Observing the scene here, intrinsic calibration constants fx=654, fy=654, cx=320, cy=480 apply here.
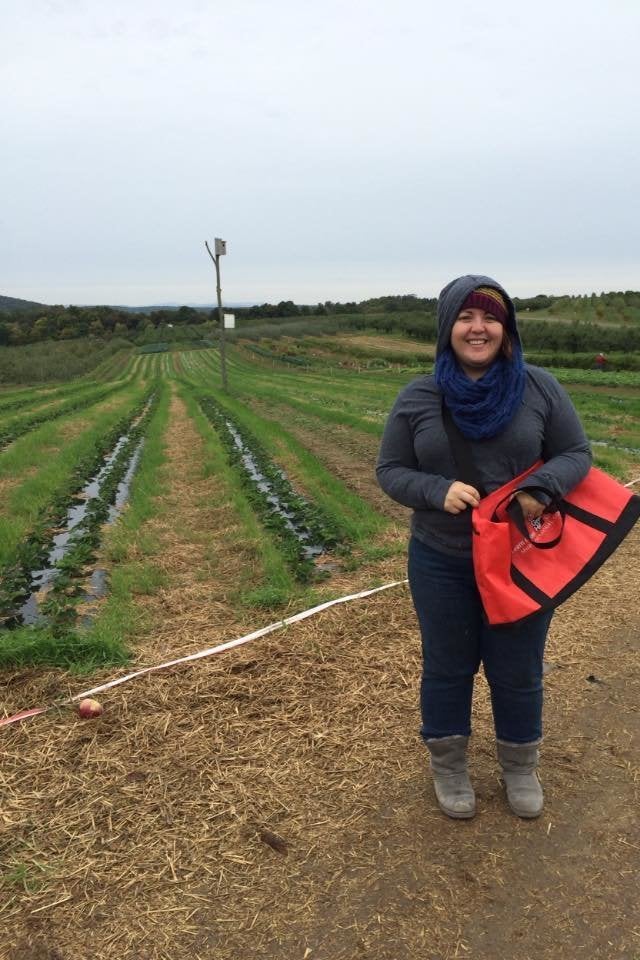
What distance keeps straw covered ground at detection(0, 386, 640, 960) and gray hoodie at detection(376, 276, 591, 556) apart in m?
1.13

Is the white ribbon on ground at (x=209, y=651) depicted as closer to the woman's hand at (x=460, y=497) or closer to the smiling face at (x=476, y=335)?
the woman's hand at (x=460, y=497)

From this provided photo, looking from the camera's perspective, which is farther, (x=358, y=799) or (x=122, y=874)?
(x=358, y=799)

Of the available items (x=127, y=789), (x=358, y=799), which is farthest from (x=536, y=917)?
(x=127, y=789)

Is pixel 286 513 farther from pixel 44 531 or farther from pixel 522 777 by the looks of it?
pixel 522 777

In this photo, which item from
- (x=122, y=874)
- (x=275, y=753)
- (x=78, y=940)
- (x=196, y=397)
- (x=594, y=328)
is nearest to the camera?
(x=78, y=940)

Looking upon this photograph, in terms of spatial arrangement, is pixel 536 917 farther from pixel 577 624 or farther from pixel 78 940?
pixel 577 624

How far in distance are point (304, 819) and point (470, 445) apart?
159 centimetres

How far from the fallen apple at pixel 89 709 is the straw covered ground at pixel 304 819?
0.06 m

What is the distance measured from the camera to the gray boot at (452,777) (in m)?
2.51

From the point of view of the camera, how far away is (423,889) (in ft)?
7.16

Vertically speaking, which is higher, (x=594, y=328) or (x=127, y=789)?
(x=594, y=328)

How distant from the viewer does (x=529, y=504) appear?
2.12 meters

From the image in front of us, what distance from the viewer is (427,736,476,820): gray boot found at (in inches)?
98.8

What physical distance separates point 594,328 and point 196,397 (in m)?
25.3
